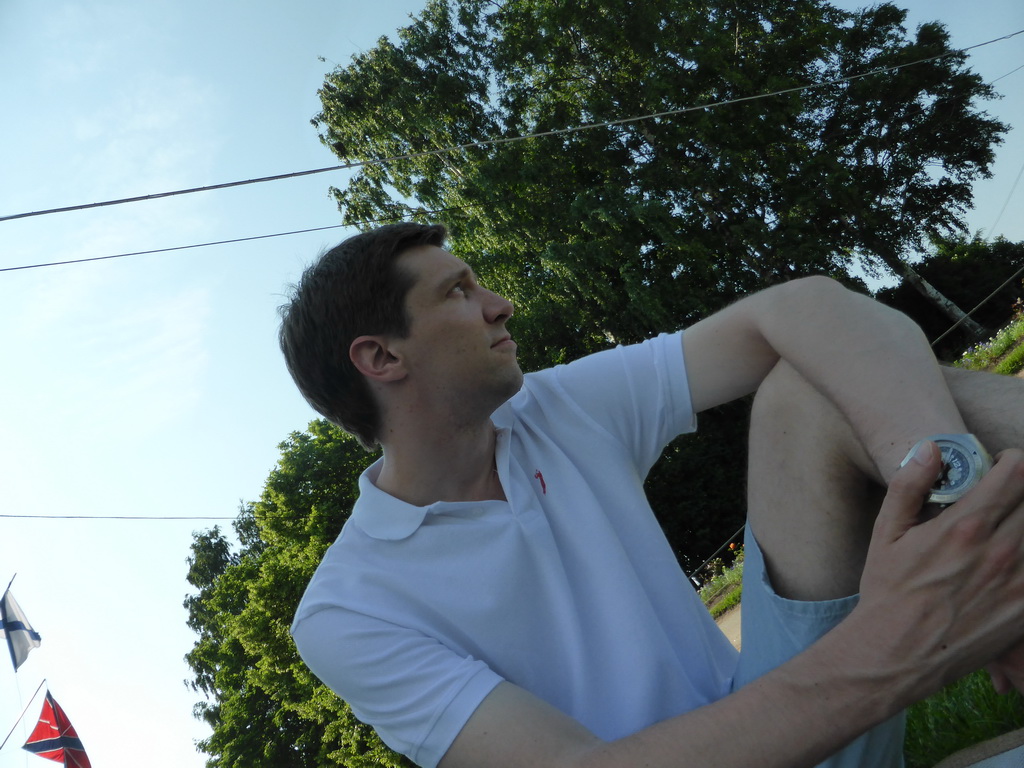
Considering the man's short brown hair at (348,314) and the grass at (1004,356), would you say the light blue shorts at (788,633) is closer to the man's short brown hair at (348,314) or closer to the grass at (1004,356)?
the man's short brown hair at (348,314)

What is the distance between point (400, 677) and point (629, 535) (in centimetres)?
52

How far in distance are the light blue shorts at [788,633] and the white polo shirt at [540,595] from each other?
4.8 inches

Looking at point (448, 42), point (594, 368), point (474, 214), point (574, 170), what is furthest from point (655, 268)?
point (594, 368)

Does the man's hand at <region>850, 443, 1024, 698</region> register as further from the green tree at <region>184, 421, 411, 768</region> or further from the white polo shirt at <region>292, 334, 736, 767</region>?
the green tree at <region>184, 421, 411, 768</region>

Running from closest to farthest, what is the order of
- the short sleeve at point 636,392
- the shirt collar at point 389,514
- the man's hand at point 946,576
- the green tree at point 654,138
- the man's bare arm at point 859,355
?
the man's hand at point 946,576 → the man's bare arm at point 859,355 → the shirt collar at point 389,514 → the short sleeve at point 636,392 → the green tree at point 654,138

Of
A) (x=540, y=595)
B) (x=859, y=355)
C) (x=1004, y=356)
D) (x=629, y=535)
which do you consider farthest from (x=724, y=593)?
(x=859, y=355)

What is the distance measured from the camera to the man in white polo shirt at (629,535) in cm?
98

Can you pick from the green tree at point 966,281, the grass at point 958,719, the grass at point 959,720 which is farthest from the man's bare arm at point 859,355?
the green tree at point 966,281

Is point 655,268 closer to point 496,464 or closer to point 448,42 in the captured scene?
point 448,42

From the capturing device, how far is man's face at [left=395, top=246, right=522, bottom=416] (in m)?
1.67

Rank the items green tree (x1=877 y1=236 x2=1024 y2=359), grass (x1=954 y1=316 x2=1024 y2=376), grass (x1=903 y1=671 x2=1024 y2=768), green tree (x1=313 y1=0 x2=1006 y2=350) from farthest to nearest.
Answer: green tree (x1=877 y1=236 x2=1024 y2=359) < green tree (x1=313 y1=0 x2=1006 y2=350) < grass (x1=954 y1=316 x2=1024 y2=376) < grass (x1=903 y1=671 x2=1024 y2=768)

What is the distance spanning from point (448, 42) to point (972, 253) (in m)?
13.8

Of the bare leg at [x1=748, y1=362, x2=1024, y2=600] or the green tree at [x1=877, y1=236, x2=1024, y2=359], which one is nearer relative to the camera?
the bare leg at [x1=748, y1=362, x2=1024, y2=600]

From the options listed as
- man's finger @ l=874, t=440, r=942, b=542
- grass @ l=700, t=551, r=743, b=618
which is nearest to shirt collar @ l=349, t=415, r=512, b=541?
man's finger @ l=874, t=440, r=942, b=542
